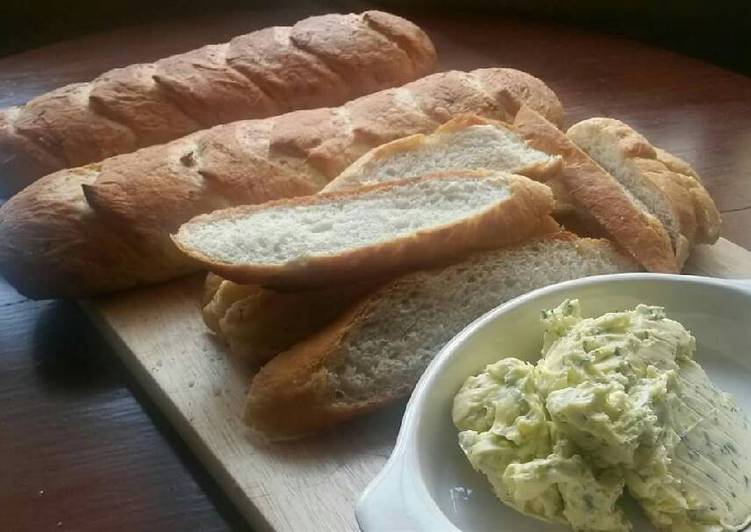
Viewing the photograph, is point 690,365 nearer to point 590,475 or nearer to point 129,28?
point 590,475

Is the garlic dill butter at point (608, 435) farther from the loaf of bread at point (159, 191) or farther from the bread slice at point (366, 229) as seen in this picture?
the loaf of bread at point (159, 191)

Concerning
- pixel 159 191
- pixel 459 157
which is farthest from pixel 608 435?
pixel 159 191

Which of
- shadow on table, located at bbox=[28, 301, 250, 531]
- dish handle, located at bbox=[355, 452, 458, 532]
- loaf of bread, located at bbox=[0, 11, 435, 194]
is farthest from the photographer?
loaf of bread, located at bbox=[0, 11, 435, 194]

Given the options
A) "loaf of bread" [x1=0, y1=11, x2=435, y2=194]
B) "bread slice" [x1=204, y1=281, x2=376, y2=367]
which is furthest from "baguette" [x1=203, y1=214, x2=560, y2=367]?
"loaf of bread" [x1=0, y1=11, x2=435, y2=194]

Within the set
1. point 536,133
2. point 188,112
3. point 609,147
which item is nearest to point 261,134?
point 188,112

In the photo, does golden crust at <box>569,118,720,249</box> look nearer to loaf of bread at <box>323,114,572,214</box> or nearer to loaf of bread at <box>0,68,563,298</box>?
loaf of bread at <box>323,114,572,214</box>

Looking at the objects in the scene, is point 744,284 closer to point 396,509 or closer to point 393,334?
point 393,334

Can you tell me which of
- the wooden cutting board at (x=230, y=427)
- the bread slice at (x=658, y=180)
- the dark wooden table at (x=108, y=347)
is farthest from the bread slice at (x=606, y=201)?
the dark wooden table at (x=108, y=347)
